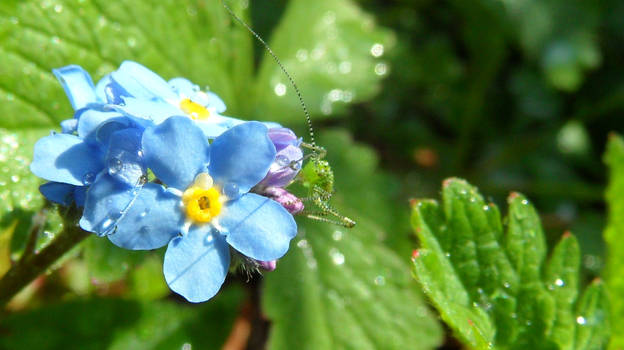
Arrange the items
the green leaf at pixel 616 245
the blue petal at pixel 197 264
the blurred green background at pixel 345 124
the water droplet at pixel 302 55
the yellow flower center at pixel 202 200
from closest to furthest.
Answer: the blue petal at pixel 197 264, the yellow flower center at pixel 202 200, the blurred green background at pixel 345 124, the green leaf at pixel 616 245, the water droplet at pixel 302 55

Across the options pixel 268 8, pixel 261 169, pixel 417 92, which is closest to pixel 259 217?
pixel 261 169

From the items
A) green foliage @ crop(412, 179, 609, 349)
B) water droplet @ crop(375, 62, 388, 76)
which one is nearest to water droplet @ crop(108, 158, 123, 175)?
green foliage @ crop(412, 179, 609, 349)

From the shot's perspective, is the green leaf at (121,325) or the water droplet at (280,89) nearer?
the green leaf at (121,325)

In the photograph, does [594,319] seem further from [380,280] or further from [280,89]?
[280,89]

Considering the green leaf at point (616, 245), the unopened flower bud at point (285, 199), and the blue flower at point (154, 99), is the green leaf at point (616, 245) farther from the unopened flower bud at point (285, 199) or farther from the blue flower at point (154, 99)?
the blue flower at point (154, 99)

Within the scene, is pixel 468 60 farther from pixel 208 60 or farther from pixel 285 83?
pixel 208 60

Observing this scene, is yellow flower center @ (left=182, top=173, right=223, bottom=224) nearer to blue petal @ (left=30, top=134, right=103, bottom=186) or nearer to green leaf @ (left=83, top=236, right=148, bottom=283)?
blue petal @ (left=30, top=134, right=103, bottom=186)

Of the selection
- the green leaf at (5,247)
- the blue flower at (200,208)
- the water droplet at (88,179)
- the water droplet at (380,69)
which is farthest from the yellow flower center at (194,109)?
the water droplet at (380,69)
